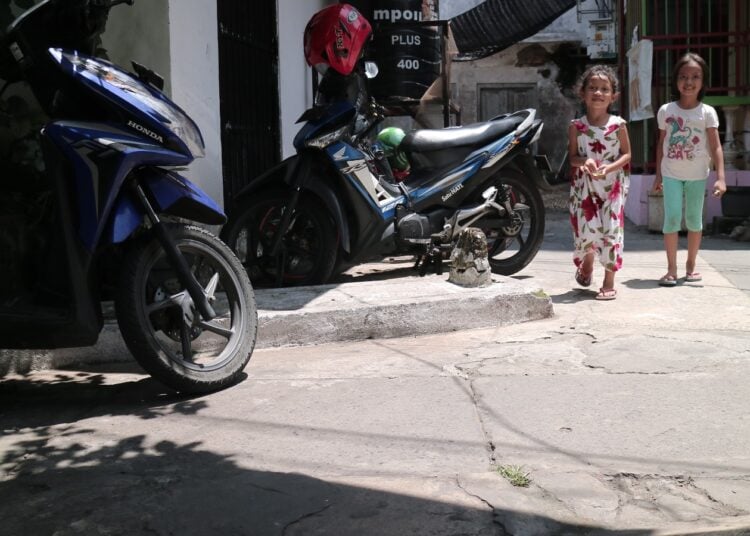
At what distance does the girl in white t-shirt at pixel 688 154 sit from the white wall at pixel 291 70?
3135 millimetres

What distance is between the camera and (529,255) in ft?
21.1

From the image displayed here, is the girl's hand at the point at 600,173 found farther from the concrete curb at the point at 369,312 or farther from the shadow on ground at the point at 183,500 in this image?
the shadow on ground at the point at 183,500

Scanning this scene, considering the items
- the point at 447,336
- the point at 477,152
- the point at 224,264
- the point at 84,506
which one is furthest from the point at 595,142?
the point at 84,506

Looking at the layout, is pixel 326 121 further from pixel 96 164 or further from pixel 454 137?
pixel 96 164

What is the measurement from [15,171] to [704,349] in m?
3.47

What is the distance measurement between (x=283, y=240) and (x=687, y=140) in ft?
9.64

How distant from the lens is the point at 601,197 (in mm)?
5688

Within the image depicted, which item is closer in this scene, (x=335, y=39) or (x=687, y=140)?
(x=335, y=39)

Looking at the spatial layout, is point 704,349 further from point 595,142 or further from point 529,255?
point 529,255

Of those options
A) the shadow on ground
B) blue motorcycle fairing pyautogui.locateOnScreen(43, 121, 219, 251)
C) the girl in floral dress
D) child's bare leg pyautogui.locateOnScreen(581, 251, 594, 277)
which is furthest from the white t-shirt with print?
the shadow on ground

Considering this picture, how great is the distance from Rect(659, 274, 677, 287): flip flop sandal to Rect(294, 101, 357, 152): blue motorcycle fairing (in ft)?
8.22

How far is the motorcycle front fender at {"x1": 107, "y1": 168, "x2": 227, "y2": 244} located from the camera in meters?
3.31

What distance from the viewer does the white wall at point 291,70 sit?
7.36 meters

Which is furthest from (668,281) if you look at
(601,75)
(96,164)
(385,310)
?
(96,164)
